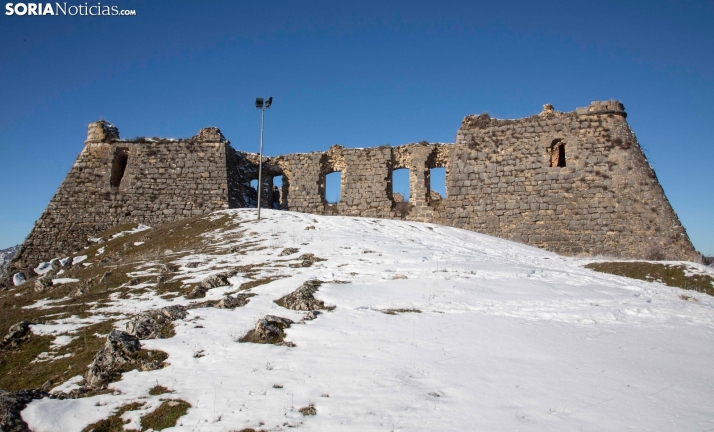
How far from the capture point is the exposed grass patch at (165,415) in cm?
437

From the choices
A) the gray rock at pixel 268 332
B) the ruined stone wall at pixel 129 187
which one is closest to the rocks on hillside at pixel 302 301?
the gray rock at pixel 268 332

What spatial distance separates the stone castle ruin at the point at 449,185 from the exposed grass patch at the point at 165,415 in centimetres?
1823

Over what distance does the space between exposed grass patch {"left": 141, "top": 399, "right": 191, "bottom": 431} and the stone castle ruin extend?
18.2 m

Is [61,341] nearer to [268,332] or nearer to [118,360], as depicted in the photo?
[118,360]

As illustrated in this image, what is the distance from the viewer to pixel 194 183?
23.8m

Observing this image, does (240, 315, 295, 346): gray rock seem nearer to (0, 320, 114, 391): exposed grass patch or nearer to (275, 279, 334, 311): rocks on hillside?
(275, 279, 334, 311): rocks on hillside

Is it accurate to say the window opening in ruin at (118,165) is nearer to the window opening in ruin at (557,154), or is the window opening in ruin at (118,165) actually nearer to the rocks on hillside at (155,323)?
the rocks on hillside at (155,323)

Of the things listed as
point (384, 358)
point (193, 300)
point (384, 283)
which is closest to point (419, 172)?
point (384, 283)

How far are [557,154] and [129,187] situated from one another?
2098 centimetres

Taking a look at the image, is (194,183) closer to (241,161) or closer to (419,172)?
(241,161)

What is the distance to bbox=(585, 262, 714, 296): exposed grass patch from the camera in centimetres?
1325

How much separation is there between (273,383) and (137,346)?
2327 millimetres

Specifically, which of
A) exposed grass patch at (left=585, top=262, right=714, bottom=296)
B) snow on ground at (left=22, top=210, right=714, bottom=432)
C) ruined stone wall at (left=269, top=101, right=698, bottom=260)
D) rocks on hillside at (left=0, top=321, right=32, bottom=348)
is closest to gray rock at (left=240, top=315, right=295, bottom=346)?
snow on ground at (left=22, top=210, right=714, bottom=432)

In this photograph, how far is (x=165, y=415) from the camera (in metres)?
4.48
